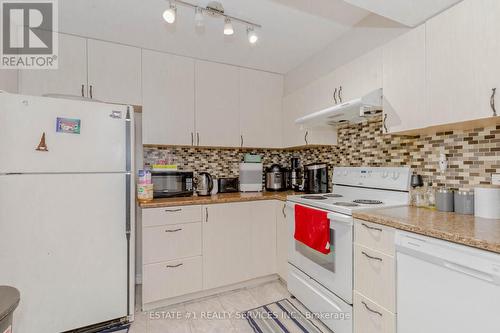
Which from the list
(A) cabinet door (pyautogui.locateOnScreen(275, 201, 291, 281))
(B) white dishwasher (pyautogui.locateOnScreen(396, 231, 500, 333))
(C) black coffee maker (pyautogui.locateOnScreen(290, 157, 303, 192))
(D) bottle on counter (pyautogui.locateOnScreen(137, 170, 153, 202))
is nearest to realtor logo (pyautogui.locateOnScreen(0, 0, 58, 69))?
(D) bottle on counter (pyautogui.locateOnScreen(137, 170, 153, 202))

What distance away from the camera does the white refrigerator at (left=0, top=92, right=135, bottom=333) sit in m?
1.49

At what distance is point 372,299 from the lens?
1.36m

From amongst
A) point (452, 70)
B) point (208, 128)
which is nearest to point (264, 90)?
point (208, 128)

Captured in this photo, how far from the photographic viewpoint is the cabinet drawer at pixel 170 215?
6.34 ft

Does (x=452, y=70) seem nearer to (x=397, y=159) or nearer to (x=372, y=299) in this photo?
(x=397, y=159)

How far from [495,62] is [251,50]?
5.87 ft

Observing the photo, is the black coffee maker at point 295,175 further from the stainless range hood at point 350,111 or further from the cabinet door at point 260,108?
the stainless range hood at point 350,111

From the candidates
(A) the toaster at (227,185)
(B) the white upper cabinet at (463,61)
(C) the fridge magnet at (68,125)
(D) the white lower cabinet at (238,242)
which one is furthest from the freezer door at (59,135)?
(B) the white upper cabinet at (463,61)

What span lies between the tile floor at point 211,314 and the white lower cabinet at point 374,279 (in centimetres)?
46

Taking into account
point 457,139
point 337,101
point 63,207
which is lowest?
point 63,207

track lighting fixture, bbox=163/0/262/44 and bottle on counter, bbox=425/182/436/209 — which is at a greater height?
track lighting fixture, bbox=163/0/262/44

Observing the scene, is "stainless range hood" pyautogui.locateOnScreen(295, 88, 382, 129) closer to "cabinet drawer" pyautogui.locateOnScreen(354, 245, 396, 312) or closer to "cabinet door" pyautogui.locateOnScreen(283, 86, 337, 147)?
"cabinet door" pyautogui.locateOnScreen(283, 86, 337, 147)

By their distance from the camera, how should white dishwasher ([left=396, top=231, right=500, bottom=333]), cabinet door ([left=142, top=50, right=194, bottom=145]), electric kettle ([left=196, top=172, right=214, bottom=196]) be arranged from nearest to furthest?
1. white dishwasher ([left=396, top=231, right=500, bottom=333])
2. cabinet door ([left=142, top=50, right=194, bottom=145])
3. electric kettle ([left=196, top=172, right=214, bottom=196])

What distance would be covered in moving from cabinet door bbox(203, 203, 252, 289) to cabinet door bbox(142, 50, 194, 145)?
2.65ft
